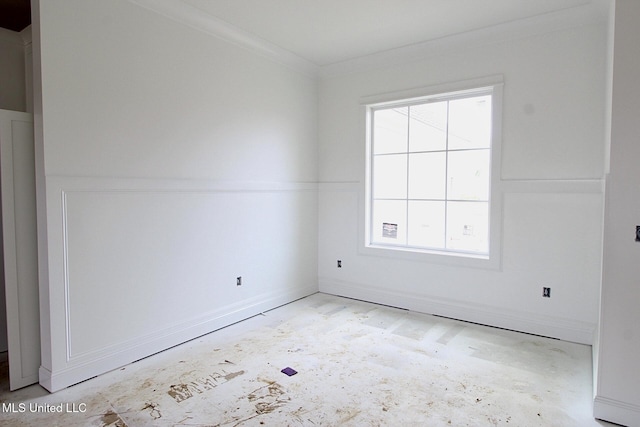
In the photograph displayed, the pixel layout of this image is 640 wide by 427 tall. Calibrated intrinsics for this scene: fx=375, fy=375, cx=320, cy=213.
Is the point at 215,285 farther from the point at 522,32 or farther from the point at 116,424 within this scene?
the point at 522,32

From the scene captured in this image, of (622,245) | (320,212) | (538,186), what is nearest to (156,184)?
(320,212)

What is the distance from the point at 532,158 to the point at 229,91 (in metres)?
2.85

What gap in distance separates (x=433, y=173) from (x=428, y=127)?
Result: 50cm

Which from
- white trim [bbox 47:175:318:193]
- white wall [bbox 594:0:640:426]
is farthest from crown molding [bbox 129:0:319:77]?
white wall [bbox 594:0:640:426]

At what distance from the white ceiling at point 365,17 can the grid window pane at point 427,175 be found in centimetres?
117

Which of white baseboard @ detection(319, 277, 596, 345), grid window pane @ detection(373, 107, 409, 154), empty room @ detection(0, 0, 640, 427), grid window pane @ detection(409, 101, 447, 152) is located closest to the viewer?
empty room @ detection(0, 0, 640, 427)

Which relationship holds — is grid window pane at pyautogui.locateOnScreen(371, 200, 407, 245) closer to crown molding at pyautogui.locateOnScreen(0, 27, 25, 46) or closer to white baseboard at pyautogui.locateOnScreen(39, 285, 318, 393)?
white baseboard at pyautogui.locateOnScreen(39, 285, 318, 393)

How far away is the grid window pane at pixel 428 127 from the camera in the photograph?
391 centimetres

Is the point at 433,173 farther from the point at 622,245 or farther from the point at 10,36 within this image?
the point at 10,36

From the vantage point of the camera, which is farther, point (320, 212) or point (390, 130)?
point (320, 212)

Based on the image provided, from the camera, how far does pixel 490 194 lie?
3570 millimetres

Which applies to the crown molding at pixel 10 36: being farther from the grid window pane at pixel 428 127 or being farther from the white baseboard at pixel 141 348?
the grid window pane at pixel 428 127

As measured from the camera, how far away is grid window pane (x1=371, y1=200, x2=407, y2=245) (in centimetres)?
425

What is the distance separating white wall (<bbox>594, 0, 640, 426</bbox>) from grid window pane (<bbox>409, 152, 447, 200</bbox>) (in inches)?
72.8
